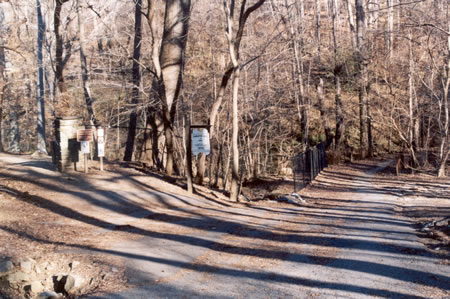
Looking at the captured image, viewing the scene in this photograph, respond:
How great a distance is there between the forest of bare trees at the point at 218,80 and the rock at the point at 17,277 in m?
9.74

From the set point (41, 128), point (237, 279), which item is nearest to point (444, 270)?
point (237, 279)

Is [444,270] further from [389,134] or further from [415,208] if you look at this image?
[389,134]

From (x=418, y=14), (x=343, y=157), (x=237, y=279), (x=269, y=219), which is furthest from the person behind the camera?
(x=343, y=157)

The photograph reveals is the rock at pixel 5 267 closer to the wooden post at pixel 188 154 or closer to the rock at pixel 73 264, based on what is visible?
the rock at pixel 73 264

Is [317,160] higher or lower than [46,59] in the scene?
lower

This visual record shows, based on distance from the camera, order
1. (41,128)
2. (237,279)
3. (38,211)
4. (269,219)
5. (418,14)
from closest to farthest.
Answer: (237,279)
(38,211)
(269,219)
(418,14)
(41,128)

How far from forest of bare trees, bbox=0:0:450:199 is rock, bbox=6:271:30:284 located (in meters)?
9.74

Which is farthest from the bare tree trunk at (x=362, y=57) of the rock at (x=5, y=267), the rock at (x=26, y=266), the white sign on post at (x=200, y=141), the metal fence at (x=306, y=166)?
the rock at (x=5, y=267)

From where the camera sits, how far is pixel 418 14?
2008cm

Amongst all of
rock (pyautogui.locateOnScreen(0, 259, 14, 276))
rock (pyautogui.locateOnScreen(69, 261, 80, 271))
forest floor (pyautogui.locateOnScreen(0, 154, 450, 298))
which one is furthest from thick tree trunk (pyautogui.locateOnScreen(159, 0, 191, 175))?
rock (pyautogui.locateOnScreen(0, 259, 14, 276))

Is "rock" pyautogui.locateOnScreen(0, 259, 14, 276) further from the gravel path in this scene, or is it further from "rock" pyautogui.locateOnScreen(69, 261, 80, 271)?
the gravel path

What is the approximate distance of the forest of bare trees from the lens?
62.4 ft

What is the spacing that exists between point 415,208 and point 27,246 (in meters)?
10.9

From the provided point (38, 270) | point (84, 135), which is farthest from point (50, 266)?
point (84, 135)
